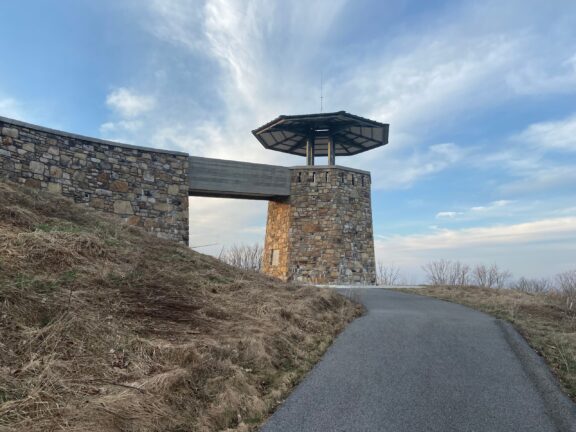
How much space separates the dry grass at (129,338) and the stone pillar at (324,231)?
9.56m

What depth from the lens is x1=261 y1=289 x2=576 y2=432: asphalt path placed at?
3.57 meters

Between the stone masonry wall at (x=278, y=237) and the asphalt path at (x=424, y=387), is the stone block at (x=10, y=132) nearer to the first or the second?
the stone masonry wall at (x=278, y=237)

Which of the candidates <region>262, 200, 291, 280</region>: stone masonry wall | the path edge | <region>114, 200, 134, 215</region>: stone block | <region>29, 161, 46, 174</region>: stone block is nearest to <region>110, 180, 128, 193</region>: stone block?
<region>114, 200, 134, 215</region>: stone block

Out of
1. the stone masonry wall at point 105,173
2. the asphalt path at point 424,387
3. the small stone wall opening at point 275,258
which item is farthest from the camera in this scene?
the small stone wall opening at point 275,258

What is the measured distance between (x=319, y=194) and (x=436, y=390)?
14210mm

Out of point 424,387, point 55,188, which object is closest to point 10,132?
point 55,188

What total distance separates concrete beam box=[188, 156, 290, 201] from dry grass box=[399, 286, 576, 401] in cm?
774

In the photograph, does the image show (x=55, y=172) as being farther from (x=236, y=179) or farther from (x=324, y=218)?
(x=324, y=218)

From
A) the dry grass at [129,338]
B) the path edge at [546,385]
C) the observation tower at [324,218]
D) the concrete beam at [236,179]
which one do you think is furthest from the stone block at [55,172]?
the path edge at [546,385]

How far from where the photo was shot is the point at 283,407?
377 centimetres

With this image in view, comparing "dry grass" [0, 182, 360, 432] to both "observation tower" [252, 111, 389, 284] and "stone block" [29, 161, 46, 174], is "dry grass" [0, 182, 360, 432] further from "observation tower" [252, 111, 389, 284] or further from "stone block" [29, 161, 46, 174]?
"observation tower" [252, 111, 389, 284]

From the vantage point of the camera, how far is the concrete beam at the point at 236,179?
1636cm

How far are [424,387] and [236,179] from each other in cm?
1369

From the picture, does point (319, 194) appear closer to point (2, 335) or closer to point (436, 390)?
point (436, 390)
